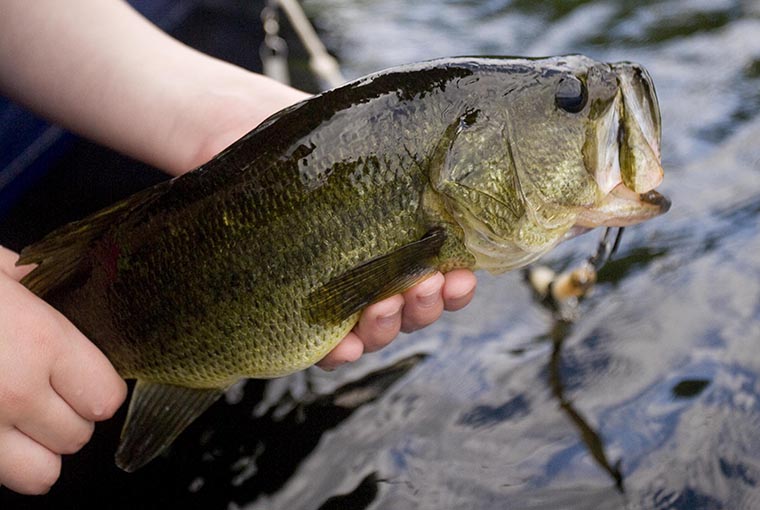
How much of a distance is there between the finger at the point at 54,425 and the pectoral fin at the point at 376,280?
65 cm

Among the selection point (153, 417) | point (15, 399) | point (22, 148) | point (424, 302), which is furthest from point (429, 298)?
point (22, 148)

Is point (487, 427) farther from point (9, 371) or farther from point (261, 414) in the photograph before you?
point (9, 371)

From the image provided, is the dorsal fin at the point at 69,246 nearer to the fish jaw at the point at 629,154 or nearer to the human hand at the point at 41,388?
the human hand at the point at 41,388

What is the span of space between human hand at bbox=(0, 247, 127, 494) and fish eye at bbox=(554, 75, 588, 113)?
1212 millimetres

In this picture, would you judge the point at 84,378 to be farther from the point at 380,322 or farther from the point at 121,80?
the point at 121,80

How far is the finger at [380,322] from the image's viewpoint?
1872mm

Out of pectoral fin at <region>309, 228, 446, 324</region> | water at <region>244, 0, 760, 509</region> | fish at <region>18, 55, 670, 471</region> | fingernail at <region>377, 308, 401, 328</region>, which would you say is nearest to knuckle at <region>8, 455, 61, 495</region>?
fish at <region>18, 55, 670, 471</region>

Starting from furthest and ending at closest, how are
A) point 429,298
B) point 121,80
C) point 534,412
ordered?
point 534,412 → point 121,80 → point 429,298

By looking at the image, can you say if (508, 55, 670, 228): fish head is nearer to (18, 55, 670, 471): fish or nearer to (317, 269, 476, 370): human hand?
(18, 55, 670, 471): fish

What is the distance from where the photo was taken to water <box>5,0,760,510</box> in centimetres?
237

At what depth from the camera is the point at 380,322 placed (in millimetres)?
1906

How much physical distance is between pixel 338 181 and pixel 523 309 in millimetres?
1559

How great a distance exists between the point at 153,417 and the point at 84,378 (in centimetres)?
19

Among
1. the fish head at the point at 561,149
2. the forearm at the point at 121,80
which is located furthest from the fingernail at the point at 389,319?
the forearm at the point at 121,80
